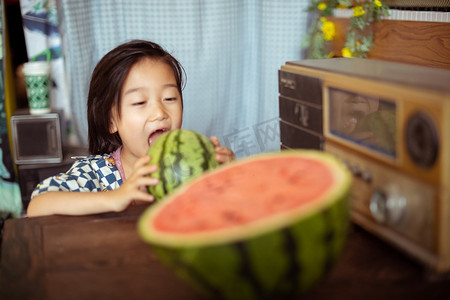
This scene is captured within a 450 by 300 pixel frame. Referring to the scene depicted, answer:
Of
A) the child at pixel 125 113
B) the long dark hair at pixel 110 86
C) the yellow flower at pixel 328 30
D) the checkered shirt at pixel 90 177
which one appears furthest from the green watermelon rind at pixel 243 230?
the yellow flower at pixel 328 30

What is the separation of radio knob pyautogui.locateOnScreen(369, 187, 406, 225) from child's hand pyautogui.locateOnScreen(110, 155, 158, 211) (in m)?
0.44

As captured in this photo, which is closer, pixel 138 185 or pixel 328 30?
pixel 138 185

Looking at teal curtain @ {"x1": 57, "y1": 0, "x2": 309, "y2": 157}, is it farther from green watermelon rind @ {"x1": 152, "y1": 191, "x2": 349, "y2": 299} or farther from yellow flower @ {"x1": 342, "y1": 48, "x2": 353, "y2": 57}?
green watermelon rind @ {"x1": 152, "y1": 191, "x2": 349, "y2": 299}

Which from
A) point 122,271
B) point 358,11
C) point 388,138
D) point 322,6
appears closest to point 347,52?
point 358,11

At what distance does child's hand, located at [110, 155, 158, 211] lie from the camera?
102 cm

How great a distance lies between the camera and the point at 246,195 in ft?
2.25

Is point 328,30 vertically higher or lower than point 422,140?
higher

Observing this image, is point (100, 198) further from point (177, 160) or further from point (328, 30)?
point (328, 30)

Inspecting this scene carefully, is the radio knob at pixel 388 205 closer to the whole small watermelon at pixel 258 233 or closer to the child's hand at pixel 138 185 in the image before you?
the whole small watermelon at pixel 258 233

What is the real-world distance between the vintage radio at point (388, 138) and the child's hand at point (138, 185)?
0.35 m

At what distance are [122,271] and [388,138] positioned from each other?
0.58 metres

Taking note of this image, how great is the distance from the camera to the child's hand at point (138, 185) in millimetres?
1022

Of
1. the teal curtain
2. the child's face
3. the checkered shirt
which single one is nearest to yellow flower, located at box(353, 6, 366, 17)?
the teal curtain

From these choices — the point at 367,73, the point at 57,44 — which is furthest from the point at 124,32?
the point at 367,73
